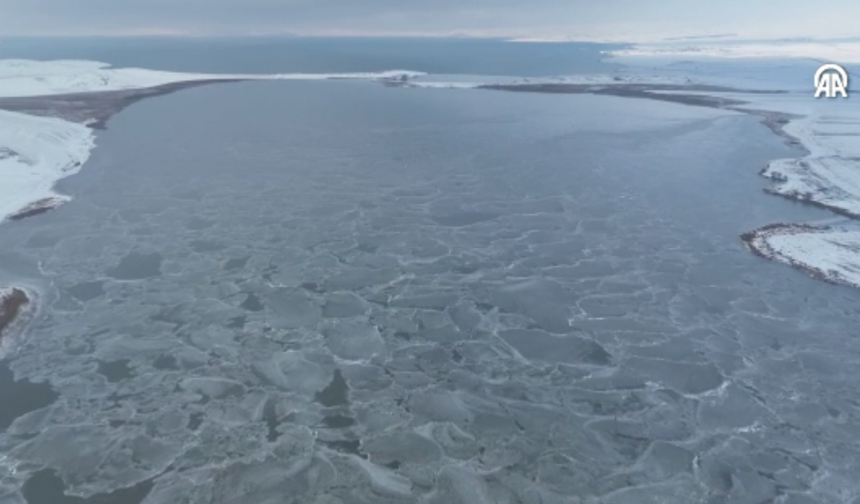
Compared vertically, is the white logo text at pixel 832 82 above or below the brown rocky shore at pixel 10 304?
above

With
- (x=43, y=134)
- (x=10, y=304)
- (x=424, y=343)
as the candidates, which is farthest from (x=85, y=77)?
(x=424, y=343)

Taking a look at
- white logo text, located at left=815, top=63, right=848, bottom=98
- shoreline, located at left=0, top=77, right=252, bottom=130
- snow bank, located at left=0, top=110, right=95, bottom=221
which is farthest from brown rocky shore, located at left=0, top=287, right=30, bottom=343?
white logo text, located at left=815, top=63, right=848, bottom=98

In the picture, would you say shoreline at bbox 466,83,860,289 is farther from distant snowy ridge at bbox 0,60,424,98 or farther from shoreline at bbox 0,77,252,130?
distant snowy ridge at bbox 0,60,424,98

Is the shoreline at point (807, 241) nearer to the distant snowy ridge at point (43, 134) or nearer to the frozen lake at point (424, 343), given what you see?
the frozen lake at point (424, 343)

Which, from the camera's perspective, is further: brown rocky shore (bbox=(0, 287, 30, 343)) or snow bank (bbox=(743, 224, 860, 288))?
snow bank (bbox=(743, 224, 860, 288))

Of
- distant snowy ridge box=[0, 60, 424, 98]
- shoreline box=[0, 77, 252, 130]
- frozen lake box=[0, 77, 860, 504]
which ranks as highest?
distant snowy ridge box=[0, 60, 424, 98]

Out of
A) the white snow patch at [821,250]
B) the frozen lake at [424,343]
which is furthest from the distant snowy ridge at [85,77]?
the white snow patch at [821,250]

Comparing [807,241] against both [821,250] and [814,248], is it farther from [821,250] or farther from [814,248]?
[821,250]
